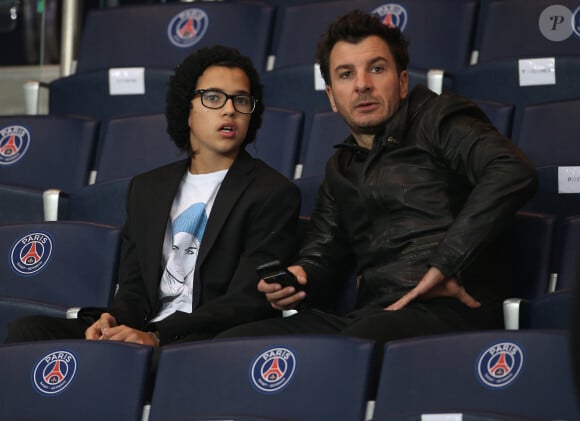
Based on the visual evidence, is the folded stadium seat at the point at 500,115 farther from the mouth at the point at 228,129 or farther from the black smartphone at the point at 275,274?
the black smartphone at the point at 275,274

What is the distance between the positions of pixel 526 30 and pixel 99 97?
1070 millimetres

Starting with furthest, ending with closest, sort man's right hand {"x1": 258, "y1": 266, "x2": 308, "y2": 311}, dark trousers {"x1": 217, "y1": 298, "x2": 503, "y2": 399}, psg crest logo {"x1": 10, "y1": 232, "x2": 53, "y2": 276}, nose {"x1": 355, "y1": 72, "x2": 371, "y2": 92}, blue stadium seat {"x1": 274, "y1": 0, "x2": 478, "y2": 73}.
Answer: blue stadium seat {"x1": 274, "y1": 0, "x2": 478, "y2": 73}
psg crest logo {"x1": 10, "y1": 232, "x2": 53, "y2": 276}
nose {"x1": 355, "y1": 72, "x2": 371, "y2": 92}
man's right hand {"x1": 258, "y1": 266, "x2": 308, "y2": 311}
dark trousers {"x1": 217, "y1": 298, "x2": 503, "y2": 399}

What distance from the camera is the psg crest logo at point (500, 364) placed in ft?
4.47

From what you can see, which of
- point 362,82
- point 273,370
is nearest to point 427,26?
point 362,82

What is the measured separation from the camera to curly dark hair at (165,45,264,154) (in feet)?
7.07

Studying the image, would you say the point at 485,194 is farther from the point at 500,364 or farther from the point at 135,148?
the point at 135,148

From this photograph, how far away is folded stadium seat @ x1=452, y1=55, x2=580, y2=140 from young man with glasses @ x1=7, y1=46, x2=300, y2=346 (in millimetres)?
581

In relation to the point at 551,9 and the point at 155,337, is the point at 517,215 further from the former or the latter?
the point at 551,9

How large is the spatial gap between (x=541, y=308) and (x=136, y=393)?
0.59 meters

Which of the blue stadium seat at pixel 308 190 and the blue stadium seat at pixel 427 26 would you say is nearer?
the blue stadium seat at pixel 308 190

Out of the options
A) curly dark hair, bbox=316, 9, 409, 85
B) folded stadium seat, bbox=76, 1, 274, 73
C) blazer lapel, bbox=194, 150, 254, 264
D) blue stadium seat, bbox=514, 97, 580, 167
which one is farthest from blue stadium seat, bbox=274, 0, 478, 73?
blazer lapel, bbox=194, 150, 254, 264

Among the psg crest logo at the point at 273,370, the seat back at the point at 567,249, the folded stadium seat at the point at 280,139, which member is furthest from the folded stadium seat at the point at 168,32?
the psg crest logo at the point at 273,370

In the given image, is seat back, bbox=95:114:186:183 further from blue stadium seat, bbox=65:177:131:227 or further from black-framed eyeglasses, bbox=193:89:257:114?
black-framed eyeglasses, bbox=193:89:257:114

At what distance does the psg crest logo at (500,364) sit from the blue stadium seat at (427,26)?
1.38 metres
